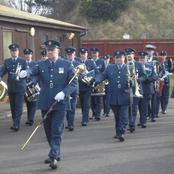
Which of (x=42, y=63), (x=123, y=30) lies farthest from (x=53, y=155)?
(x=123, y=30)

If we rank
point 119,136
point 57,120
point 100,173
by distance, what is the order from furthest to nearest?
point 119,136 < point 57,120 < point 100,173

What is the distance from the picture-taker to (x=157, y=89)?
11.7 meters

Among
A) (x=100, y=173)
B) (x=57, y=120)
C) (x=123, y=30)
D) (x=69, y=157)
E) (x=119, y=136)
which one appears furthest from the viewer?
(x=123, y=30)

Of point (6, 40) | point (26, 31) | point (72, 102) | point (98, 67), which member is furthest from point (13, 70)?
point (26, 31)

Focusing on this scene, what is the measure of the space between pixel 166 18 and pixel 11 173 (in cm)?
4121

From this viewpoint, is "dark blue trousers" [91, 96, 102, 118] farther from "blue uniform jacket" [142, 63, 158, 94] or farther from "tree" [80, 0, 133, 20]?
"tree" [80, 0, 133, 20]

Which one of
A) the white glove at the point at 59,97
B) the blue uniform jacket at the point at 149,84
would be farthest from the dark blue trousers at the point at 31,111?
the white glove at the point at 59,97

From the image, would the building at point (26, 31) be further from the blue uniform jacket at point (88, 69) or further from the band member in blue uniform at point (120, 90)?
the band member in blue uniform at point (120, 90)

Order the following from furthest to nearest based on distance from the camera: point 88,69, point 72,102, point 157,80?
point 157,80 < point 88,69 < point 72,102

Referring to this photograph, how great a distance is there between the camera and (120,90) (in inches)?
337

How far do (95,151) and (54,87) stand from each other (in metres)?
1.68

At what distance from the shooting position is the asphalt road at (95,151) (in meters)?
6.29

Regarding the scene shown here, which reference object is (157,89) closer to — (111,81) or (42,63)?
(111,81)

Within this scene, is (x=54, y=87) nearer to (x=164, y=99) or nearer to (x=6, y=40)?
(x=164, y=99)
